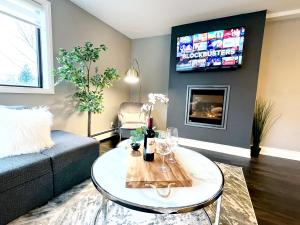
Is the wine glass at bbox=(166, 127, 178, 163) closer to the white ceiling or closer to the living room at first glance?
the living room

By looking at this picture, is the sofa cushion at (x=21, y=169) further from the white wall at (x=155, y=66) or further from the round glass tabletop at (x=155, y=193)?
the white wall at (x=155, y=66)

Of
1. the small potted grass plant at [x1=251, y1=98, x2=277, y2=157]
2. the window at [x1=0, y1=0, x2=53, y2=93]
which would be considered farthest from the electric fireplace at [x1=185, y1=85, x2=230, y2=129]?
the window at [x1=0, y1=0, x2=53, y2=93]

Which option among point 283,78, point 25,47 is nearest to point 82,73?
point 25,47

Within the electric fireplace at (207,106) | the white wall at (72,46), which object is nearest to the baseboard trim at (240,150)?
the electric fireplace at (207,106)

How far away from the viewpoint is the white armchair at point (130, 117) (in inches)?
129

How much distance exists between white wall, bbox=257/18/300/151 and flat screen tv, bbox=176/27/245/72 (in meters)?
0.70

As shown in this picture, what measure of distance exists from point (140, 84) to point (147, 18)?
159 centimetres

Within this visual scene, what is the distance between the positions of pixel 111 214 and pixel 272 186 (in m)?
1.97

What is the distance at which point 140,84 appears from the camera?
4332mm

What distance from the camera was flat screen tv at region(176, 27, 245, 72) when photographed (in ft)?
9.34

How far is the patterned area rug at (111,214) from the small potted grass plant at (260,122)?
5.33ft

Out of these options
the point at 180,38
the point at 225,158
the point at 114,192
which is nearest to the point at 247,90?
the point at 225,158

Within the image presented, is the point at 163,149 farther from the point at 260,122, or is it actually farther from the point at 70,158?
the point at 260,122

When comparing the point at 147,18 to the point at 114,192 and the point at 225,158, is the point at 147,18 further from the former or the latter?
the point at 114,192
